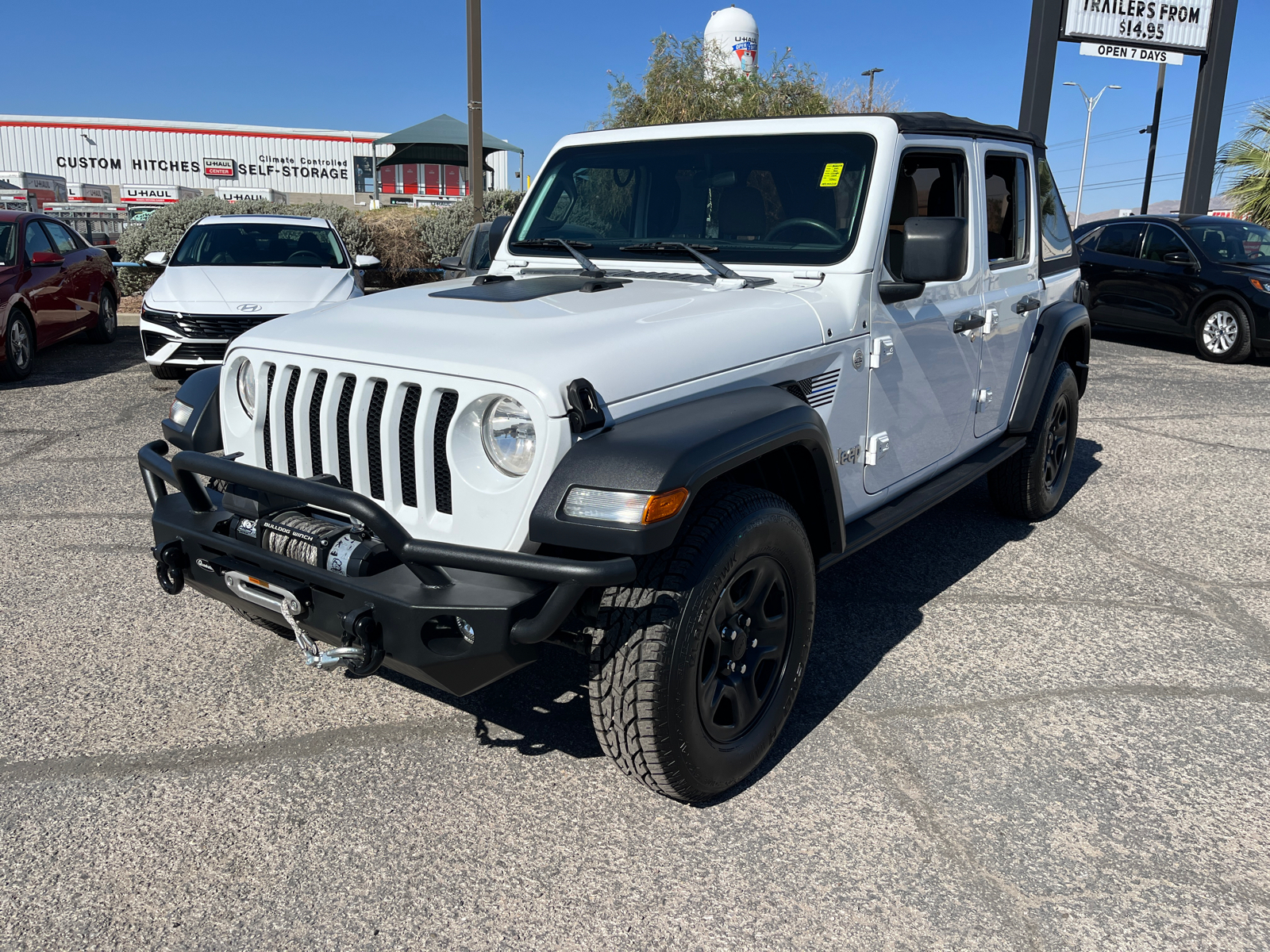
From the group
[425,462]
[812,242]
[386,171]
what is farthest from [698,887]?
[386,171]

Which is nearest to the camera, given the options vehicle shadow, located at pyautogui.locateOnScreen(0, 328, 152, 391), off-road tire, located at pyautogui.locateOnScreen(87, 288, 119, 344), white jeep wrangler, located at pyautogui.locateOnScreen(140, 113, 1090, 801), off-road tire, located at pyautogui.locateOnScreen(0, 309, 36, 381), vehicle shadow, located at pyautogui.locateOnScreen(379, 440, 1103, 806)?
white jeep wrangler, located at pyautogui.locateOnScreen(140, 113, 1090, 801)

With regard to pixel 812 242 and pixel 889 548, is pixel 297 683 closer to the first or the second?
pixel 812 242

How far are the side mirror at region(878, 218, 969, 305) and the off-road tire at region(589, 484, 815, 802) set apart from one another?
1.04m

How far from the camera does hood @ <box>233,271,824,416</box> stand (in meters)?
2.43

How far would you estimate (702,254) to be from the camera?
353 cm

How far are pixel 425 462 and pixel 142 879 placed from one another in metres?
1.24

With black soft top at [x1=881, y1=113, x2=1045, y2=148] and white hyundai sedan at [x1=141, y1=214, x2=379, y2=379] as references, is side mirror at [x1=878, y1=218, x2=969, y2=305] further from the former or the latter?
white hyundai sedan at [x1=141, y1=214, x2=379, y2=379]

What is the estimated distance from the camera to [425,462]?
2.44 meters

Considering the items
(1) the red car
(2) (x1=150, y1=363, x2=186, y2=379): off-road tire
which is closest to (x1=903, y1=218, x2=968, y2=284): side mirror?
(2) (x1=150, y1=363, x2=186, y2=379): off-road tire

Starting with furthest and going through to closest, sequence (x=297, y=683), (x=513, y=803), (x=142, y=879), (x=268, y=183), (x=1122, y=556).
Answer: (x=268, y=183), (x=1122, y=556), (x=297, y=683), (x=513, y=803), (x=142, y=879)

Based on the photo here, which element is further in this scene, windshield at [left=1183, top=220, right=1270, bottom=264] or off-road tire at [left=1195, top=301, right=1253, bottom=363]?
windshield at [left=1183, top=220, right=1270, bottom=264]

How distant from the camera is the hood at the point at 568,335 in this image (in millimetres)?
2430

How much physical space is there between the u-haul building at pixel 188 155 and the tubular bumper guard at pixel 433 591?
133 ft

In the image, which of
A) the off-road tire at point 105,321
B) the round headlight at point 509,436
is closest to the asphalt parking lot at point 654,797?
the round headlight at point 509,436
